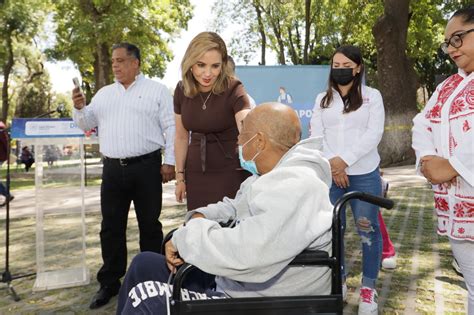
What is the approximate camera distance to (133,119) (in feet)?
12.8

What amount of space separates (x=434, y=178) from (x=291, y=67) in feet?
20.4

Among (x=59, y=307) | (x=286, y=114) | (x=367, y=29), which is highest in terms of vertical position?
(x=367, y=29)

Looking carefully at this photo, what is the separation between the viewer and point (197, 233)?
5.72ft

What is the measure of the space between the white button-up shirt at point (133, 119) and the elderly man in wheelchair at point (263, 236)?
6.40 ft

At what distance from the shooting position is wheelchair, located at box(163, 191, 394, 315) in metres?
1.65

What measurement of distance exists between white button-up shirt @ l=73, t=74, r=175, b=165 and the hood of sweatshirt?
7.04ft

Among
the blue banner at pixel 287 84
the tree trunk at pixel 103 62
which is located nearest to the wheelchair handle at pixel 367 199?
the blue banner at pixel 287 84

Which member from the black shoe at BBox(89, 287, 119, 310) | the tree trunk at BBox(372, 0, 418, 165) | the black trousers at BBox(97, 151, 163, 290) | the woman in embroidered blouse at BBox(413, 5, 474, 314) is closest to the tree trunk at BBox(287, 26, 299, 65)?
the tree trunk at BBox(372, 0, 418, 165)

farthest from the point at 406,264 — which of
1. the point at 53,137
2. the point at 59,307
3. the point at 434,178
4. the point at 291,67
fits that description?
the point at 291,67

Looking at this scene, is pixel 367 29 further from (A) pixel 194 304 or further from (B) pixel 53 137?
(A) pixel 194 304

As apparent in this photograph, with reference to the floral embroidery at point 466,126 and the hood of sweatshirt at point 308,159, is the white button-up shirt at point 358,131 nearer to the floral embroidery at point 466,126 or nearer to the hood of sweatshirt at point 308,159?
the floral embroidery at point 466,126

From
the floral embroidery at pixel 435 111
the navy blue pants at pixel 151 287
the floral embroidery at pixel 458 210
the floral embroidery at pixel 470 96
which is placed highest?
the floral embroidery at pixel 470 96

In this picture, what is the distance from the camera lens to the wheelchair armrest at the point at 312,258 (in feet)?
5.63

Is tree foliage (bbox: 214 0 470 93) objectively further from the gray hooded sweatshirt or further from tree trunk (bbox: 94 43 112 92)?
the gray hooded sweatshirt
